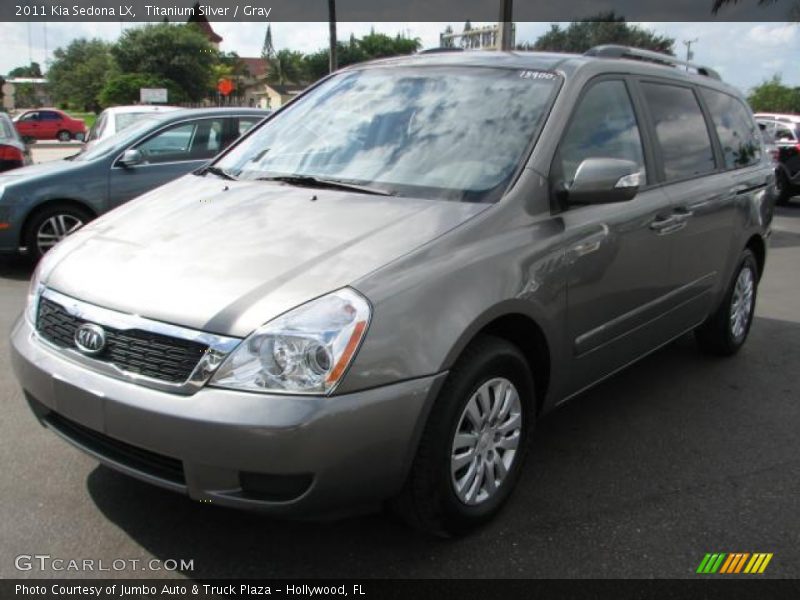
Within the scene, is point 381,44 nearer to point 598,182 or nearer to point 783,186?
point 783,186

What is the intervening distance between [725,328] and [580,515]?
2484 mm

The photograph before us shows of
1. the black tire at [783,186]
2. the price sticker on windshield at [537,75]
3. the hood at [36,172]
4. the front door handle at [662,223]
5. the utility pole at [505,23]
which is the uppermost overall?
the utility pole at [505,23]

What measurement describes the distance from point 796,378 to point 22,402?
14.9 ft

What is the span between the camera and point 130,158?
7.25 m

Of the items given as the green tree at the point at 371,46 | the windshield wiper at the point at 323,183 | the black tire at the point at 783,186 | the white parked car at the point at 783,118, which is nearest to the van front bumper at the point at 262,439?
the windshield wiper at the point at 323,183

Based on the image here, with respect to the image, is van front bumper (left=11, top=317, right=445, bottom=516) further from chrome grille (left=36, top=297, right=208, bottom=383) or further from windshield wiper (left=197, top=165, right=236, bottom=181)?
windshield wiper (left=197, top=165, right=236, bottom=181)

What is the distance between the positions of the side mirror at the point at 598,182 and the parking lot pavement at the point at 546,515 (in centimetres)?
122

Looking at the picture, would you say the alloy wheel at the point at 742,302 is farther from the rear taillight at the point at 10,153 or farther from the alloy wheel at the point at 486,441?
the rear taillight at the point at 10,153

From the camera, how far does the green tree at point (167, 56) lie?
54.8m

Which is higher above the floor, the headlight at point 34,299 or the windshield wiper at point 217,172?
the windshield wiper at point 217,172

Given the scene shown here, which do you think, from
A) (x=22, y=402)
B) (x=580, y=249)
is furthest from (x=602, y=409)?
(x=22, y=402)

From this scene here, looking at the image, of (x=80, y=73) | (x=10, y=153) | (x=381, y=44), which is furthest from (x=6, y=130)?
(x=381, y=44)

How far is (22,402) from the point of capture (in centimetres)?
393

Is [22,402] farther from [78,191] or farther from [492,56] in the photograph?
[78,191]
